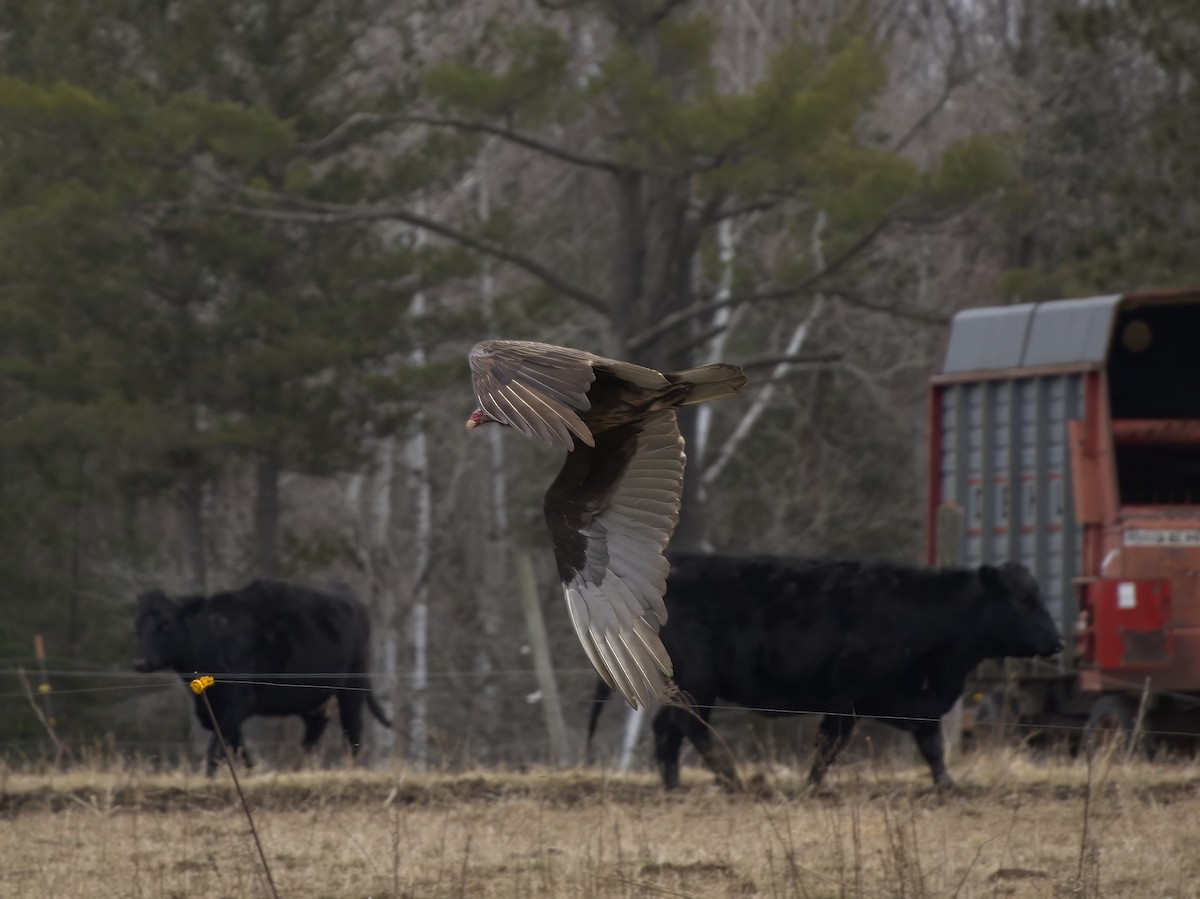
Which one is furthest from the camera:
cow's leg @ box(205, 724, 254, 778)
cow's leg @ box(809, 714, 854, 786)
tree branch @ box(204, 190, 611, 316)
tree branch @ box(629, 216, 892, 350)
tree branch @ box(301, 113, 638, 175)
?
tree branch @ box(204, 190, 611, 316)

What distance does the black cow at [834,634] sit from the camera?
1066cm

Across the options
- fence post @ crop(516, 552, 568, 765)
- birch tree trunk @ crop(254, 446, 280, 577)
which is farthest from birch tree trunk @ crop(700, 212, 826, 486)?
fence post @ crop(516, 552, 568, 765)

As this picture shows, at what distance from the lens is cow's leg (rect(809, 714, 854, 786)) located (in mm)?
9391

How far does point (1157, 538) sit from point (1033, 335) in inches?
80.3

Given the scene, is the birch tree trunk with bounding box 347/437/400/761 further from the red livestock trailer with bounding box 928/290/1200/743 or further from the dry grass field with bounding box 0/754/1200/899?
the dry grass field with bounding box 0/754/1200/899

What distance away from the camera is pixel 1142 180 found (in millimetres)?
24844

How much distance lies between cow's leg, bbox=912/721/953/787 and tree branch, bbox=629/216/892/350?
9.73m

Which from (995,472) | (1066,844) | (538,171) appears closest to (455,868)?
(1066,844)

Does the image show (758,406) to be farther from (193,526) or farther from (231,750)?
(231,750)

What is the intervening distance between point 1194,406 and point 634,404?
28.2 feet

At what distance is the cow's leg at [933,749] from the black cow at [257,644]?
13.5 ft

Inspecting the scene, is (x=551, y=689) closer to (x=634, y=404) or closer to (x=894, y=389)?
Answer: (x=634, y=404)

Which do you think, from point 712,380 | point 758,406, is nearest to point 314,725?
point 712,380

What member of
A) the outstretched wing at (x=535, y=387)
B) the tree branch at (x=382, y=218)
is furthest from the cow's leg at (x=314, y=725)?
the outstretched wing at (x=535, y=387)
